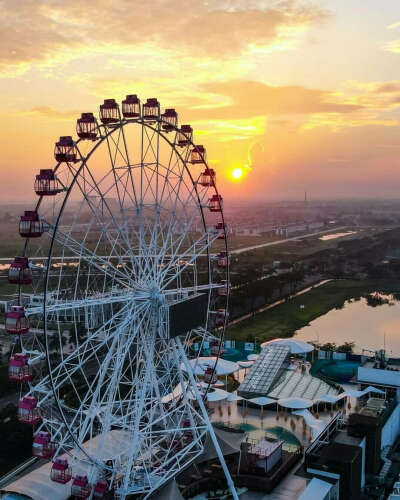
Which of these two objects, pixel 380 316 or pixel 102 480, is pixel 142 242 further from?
pixel 380 316

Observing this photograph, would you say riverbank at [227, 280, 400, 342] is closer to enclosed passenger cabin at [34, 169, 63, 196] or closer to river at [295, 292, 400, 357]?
river at [295, 292, 400, 357]

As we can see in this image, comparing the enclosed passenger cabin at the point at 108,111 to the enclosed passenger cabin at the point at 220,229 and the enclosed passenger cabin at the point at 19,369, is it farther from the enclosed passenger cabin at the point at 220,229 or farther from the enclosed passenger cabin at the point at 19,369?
the enclosed passenger cabin at the point at 19,369

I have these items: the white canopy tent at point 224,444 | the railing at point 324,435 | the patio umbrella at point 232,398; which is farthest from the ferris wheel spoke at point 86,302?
the patio umbrella at point 232,398

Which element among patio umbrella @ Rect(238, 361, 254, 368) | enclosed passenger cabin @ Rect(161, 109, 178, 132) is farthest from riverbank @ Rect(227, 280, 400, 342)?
enclosed passenger cabin @ Rect(161, 109, 178, 132)

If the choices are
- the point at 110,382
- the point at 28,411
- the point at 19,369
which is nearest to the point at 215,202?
the point at 110,382

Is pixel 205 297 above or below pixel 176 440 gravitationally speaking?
above

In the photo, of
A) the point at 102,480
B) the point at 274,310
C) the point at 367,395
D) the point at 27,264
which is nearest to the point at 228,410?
the point at 367,395

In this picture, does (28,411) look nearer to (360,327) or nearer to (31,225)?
(31,225)
